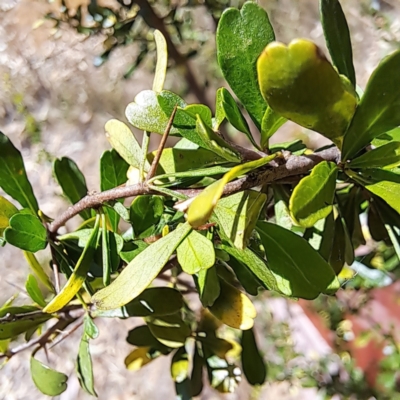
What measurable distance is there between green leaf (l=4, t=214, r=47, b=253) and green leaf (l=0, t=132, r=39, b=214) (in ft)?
0.25

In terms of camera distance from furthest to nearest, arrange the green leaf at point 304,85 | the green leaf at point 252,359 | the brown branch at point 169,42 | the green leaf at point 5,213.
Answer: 1. the brown branch at point 169,42
2. the green leaf at point 252,359
3. the green leaf at point 5,213
4. the green leaf at point 304,85

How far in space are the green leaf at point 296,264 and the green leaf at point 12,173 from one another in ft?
0.92

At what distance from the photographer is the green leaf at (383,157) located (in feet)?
1.25

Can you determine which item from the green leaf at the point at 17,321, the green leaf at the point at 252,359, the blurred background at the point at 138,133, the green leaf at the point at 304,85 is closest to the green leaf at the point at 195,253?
the green leaf at the point at 304,85

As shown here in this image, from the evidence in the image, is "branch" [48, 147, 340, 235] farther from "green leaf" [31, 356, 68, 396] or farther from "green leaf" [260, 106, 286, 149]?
"green leaf" [31, 356, 68, 396]

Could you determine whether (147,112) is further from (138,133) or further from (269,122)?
(138,133)

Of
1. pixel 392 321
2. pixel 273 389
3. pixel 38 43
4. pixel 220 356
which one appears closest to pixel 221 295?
pixel 220 356

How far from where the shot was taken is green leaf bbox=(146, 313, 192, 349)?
0.62m

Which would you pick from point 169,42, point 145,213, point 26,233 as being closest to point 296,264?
point 145,213

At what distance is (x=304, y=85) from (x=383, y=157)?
0.14 m

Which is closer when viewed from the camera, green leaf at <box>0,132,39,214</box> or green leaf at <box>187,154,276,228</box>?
green leaf at <box>187,154,276,228</box>

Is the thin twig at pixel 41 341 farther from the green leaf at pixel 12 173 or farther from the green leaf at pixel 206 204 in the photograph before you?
the green leaf at pixel 206 204

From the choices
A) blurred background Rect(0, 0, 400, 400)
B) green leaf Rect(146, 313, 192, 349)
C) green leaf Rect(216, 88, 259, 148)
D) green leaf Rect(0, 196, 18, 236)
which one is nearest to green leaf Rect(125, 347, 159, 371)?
green leaf Rect(146, 313, 192, 349)

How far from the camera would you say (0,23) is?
2.99 m
